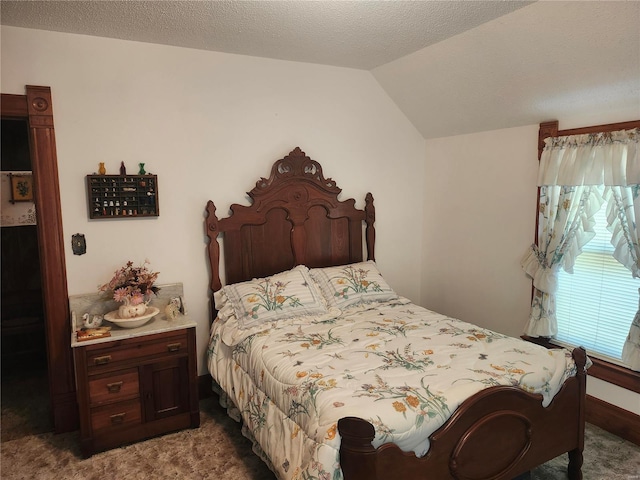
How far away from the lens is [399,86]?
3.64 metres

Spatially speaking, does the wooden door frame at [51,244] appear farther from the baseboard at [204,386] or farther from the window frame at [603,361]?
the window frame at [603,361]

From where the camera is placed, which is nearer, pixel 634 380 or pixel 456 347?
pixel 456 347

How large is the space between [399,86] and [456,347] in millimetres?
2176

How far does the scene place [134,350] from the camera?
8.64 ft

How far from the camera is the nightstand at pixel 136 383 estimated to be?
2527 millimetres

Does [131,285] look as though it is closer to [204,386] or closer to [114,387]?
[114,387]

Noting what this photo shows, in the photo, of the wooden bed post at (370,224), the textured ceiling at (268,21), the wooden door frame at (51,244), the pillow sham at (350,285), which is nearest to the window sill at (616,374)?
the pillow sham at (350,285)

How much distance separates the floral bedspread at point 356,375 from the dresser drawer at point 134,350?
0.30 metres

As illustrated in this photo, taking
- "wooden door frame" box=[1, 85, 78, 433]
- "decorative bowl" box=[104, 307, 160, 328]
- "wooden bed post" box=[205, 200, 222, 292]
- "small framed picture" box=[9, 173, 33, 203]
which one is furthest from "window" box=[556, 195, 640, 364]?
"small framed picture" box=[9, 173, 33, 203]

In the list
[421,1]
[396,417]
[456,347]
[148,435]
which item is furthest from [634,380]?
[148,435]

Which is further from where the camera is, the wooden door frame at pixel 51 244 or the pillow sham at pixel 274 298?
the pillow sham at pixel 274 298

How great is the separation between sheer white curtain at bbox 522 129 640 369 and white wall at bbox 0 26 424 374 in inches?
52.9

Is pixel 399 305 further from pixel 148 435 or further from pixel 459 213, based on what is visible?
pixel 148 435

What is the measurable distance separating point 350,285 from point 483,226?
3.96 ft
